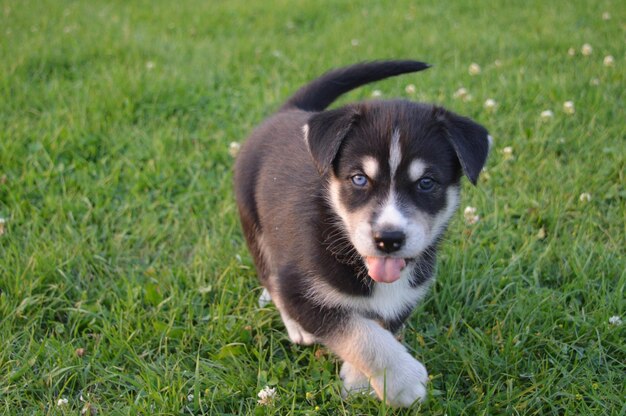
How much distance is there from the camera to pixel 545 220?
3195 millimetres

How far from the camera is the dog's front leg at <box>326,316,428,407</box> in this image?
2.13 m

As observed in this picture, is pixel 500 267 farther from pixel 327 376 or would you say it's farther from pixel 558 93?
pixel 558 93

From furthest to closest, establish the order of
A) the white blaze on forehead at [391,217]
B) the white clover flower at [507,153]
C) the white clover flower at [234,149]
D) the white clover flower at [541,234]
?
the white clover flower at [234,149]
the white clover flower at [507,153]
the white clover flower at [541,234]
the white blaze on forehead at [391,217]

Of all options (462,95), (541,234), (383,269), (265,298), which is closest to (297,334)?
(265,298)

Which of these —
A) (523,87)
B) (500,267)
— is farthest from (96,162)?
(523,87)

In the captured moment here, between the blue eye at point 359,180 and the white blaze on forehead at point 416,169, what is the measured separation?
0.56 ft

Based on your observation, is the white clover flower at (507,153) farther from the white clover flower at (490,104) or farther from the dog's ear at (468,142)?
the dog's ear at (468,142)

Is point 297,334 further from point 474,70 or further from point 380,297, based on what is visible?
point 474,70

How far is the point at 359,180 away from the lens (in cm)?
220

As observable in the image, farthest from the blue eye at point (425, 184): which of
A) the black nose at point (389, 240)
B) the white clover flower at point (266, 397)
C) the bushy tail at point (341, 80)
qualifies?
the white clover flower at point (266, 397)

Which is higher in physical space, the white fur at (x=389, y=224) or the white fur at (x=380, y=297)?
the white fur at (x=389, y=224)

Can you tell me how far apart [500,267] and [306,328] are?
1.07 meters

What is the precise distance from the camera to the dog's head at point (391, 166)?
2.09 meters

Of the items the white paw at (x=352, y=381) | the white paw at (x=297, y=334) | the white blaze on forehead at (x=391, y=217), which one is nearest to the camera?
the white blaze on forehead at (x=391, y=217)
